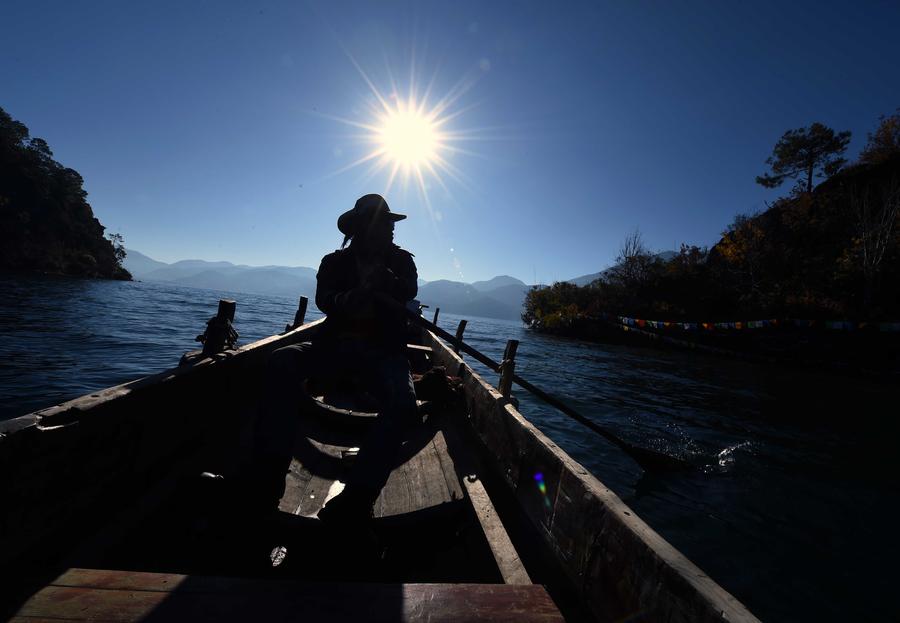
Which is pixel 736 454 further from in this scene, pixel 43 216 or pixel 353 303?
pixel 43 216

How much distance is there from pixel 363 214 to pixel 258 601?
2.58 meters

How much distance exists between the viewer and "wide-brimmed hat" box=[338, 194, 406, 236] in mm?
3025

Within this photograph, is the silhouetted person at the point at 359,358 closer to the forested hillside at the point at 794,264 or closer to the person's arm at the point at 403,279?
the person's arm at the point at 403,279

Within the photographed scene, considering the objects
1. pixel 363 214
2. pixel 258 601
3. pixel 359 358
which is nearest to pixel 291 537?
pixel 258 601

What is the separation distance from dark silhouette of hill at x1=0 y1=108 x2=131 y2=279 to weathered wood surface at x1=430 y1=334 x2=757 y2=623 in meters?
76.8

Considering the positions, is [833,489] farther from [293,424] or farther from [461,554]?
[293,424]

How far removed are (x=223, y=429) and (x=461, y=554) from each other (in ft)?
8.89

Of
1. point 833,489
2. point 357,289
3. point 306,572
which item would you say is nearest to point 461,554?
point 306,572

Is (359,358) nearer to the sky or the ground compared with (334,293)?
nearer to the ground

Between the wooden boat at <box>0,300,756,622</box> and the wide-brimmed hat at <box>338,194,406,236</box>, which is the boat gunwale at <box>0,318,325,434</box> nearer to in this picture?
the wooden boat at <box>0,300,756,622</box>

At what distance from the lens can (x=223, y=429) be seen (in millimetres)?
3531

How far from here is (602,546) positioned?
1.67 m

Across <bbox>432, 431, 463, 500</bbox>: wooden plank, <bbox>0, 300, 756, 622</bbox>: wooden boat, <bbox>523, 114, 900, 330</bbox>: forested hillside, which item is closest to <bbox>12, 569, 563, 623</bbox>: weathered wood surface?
<bbox>0, 300, 756, 622</bbox>: wooden boat

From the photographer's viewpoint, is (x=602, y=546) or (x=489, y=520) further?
(x=489, y=520)
